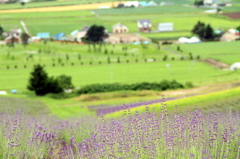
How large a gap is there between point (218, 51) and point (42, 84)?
2902 centimetres

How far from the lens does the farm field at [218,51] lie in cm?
5634

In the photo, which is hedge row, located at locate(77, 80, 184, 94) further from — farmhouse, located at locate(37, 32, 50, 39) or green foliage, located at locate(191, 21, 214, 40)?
farmhouse, located at locate(37, 32, 50, 39)

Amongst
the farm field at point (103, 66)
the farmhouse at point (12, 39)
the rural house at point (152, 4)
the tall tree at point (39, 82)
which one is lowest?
the rural house at point (152, 4)

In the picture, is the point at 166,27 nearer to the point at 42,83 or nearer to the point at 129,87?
the point at 129,87

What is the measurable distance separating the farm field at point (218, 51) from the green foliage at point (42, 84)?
2343 cm

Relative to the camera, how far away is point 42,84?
42500 mm

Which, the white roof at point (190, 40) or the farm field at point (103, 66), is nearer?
→ the farm field at point (103, 66)

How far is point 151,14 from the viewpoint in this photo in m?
130

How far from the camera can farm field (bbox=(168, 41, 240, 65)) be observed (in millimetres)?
56344

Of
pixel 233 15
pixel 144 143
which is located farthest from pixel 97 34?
pixel 144 143

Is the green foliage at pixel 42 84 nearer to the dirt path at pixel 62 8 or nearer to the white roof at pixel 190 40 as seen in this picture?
the white roof at pixel 190 40

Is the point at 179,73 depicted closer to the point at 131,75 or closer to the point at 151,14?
the point at 131,75

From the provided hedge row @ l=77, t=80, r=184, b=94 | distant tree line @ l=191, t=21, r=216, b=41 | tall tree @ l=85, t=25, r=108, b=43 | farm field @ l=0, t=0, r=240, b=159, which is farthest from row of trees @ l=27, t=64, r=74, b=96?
tall tree @ l=85, t=25, r=108, b=43

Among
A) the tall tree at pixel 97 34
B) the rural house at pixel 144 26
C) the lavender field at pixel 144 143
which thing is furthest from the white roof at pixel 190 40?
the lavender field at pixel 144 143
